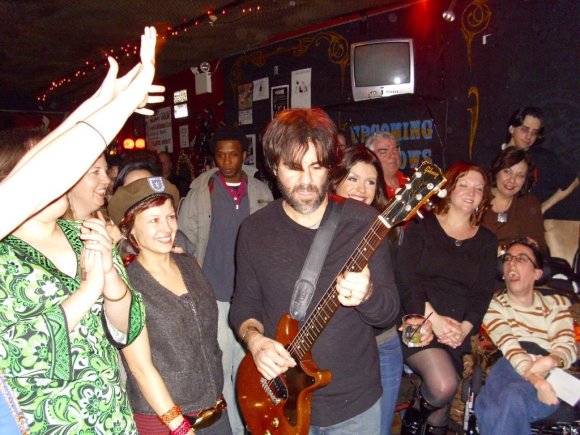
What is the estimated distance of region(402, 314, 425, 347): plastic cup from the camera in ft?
9.87

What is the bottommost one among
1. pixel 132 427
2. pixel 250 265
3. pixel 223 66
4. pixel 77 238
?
pixel 132 427

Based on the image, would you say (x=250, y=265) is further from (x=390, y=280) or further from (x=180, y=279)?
(x=390, y=280)

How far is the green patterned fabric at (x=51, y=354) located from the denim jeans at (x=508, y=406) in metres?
2.34

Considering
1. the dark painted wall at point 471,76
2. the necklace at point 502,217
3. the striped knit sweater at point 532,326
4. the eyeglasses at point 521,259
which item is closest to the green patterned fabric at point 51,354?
the striped knit sweater at point 532,326

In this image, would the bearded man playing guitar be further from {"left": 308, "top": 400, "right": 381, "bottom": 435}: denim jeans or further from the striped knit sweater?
the striped knit sweater

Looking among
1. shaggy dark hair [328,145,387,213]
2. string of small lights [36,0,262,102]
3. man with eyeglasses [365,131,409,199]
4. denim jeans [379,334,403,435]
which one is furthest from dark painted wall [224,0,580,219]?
denim jeans [379,334,403,435]

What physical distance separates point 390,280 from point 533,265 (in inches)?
70.8

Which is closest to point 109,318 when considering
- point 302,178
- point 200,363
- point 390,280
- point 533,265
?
point 200,363

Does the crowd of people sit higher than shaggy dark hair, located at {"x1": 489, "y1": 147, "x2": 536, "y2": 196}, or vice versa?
shaggy dark hair, located at {"x1": 489, "y1": 147, "x2": 536, "y2": 196}

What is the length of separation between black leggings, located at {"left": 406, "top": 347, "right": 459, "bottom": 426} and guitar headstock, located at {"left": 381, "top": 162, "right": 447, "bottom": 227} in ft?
5.25

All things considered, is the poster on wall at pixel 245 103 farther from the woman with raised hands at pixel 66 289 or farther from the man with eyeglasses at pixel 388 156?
the woman with raised hands at pixel 66 289

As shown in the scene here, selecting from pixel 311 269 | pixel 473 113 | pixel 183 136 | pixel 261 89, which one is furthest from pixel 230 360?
pixel 183 136

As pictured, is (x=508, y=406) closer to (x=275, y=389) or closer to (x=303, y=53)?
(x=275, y=389)

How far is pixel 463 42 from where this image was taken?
5.36m
